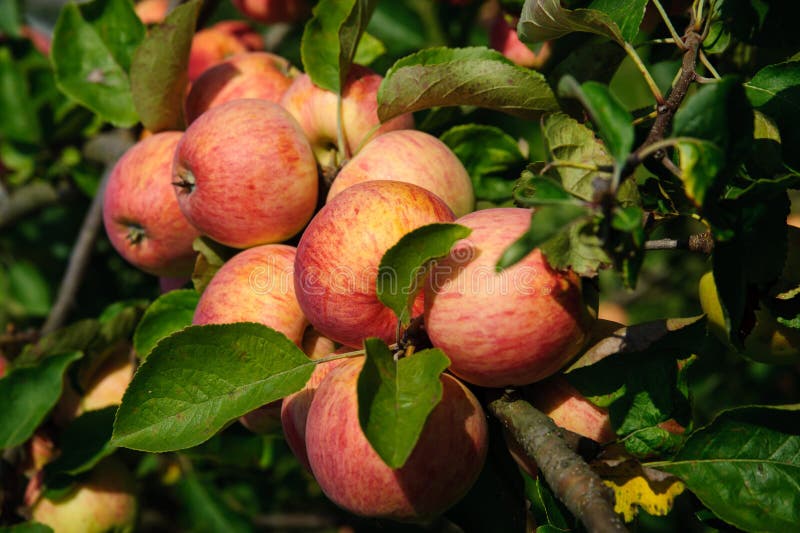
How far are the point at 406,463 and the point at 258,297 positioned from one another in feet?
1.23

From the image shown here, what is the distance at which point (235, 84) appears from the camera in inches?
56.9

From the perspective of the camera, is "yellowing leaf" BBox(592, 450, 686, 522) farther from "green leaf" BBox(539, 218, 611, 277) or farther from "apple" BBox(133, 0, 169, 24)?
"apple" BBox(133, 0, 169, 24)

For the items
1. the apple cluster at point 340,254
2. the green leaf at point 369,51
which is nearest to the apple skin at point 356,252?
the apple cluster at point 340,254

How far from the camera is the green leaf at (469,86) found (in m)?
1.09

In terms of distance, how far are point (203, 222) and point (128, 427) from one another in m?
0.38

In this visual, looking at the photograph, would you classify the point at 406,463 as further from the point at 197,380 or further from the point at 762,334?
the point at 762,334

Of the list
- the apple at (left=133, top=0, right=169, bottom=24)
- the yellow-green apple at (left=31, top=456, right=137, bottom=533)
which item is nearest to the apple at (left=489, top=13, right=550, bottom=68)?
the apple at (left=133, top=0, right=169, bottom=24)

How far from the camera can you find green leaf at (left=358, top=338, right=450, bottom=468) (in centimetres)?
78

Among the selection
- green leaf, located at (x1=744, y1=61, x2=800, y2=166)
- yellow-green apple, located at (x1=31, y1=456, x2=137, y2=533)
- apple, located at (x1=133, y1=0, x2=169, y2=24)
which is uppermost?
green leaf, located at (x1=744, y1=61, x2=800, y2=166)

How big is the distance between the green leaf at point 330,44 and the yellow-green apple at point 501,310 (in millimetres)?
483

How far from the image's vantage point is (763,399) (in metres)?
3.00

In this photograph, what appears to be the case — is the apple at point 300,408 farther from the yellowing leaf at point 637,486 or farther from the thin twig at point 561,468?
the yellowing leaf at point 637,486

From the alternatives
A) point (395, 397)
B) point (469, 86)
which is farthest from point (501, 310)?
point (469, 86)

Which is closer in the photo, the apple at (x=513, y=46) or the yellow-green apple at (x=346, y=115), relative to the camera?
the yellow-green apple at (x=346, y=115)
